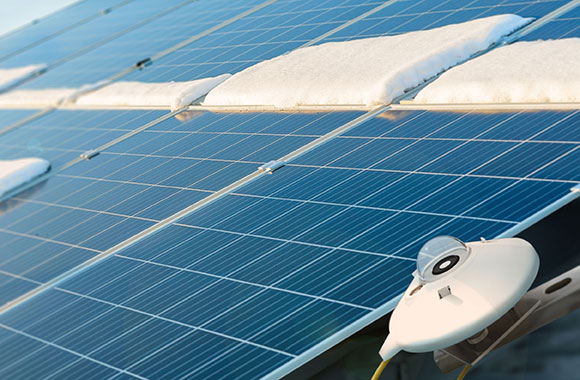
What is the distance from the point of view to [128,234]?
9.90 m

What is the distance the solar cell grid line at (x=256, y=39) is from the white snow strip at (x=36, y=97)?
7.75 feet

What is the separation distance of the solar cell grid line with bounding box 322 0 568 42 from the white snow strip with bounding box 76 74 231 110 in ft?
8.06

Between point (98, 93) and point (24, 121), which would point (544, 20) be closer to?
point (98, 93)

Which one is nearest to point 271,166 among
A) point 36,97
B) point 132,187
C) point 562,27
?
point 132,187

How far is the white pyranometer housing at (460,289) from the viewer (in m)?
4.95

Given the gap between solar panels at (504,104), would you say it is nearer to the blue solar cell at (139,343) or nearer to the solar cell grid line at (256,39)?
the blue solar cell at (139,343)

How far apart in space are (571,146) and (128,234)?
5.37 m

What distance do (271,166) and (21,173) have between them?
6616 mm

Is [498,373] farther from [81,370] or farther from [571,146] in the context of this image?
[81,370]

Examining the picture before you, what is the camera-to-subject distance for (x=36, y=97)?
69.9 feet

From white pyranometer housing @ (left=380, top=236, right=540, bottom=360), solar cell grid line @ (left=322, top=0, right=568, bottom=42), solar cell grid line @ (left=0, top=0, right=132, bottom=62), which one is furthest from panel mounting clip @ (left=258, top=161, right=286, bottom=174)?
solar cell grid line @ (left=0, top=0, right=132, bottom=62)

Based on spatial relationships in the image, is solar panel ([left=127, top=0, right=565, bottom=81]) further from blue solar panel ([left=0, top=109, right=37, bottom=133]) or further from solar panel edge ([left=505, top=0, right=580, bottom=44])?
blue solar panel ([left=0, top=109, right=37, bottom=133])

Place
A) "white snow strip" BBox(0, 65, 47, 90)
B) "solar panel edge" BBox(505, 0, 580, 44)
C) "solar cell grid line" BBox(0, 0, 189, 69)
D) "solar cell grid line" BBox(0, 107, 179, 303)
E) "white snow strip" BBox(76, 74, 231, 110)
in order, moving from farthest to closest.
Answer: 1. "solar cell grid line" BBox(0, 0, 189, 69)
2. "white snow strip" BBox(0, 65, 47, 90)
3. "white snow strip" BBox(76, 74, 231, 110)
4. "solar panel edge" BBox(505, 0, 580, 44)
5. "solar cell grid line" BBox(0, 107, 179, 303)

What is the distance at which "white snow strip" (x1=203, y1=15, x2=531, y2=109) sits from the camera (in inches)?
420
